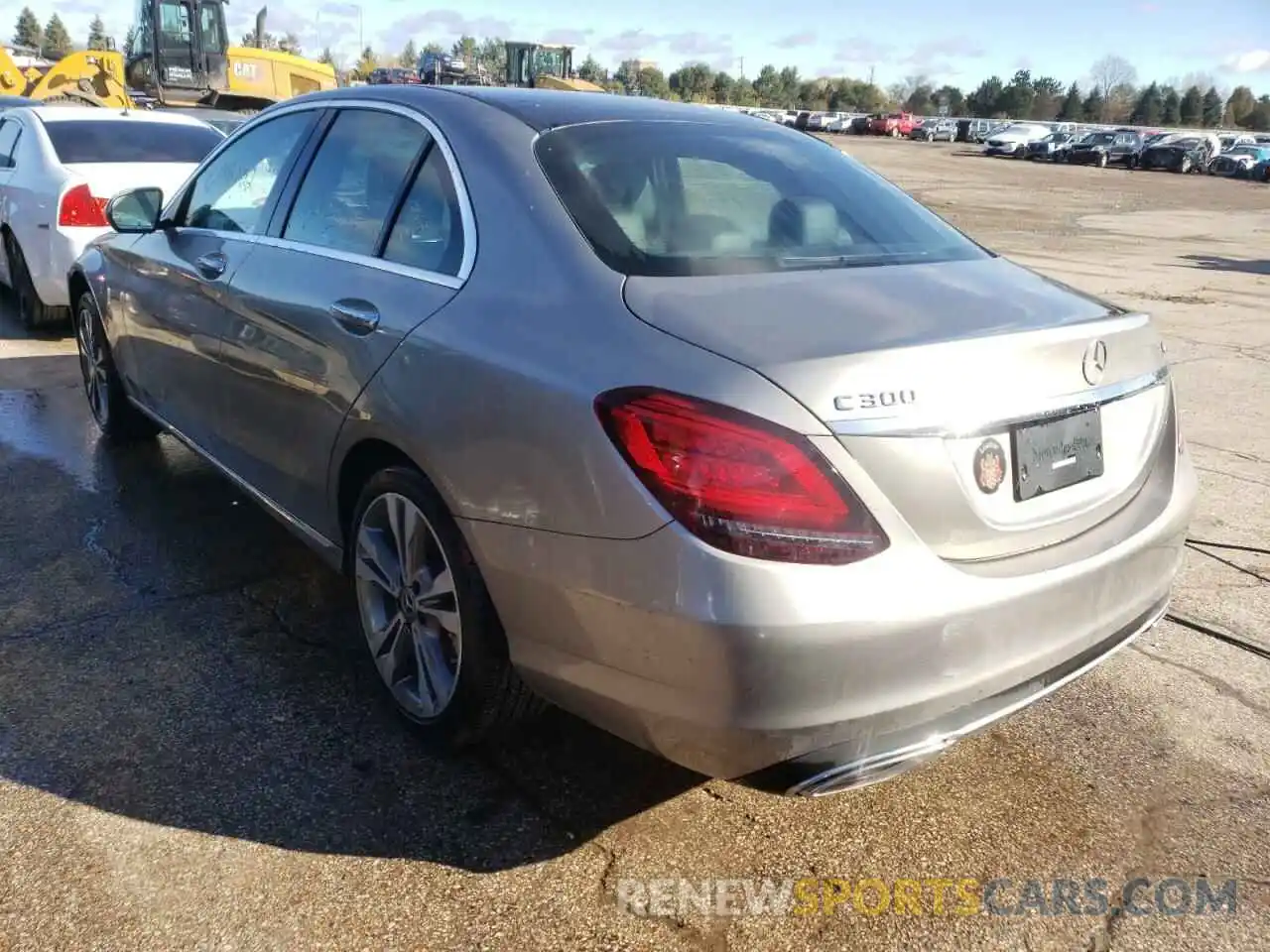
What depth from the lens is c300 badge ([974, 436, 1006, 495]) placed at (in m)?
2.24

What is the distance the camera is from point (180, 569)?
4.11 m

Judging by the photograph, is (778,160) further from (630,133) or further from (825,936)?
(825,936)

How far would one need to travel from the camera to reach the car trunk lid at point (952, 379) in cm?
214

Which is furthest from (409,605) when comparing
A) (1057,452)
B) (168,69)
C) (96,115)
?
(168,69)

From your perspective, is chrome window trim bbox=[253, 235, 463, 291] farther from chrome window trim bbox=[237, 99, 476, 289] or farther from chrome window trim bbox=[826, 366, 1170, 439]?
chrome window trim bbox=[826, 366, 1170, 439]

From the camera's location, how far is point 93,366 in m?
5.63

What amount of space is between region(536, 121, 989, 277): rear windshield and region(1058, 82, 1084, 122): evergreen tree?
116 meters

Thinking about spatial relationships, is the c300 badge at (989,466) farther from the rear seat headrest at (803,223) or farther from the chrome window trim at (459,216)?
the chrome window trim at (459,216)

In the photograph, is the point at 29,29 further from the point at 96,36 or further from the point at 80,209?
the point at 80,209

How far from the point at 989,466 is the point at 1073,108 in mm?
119975

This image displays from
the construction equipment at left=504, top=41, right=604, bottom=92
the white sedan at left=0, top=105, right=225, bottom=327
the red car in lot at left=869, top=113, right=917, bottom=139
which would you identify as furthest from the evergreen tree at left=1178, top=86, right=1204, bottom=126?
the white sedan at left=0, top=105, right=225, bottom=327

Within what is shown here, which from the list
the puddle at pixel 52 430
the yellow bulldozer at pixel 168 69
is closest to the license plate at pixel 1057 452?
the puddle at pixel 52 430

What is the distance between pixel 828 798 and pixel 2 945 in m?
1.90

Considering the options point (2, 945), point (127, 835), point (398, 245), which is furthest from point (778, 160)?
point (2, 945)
